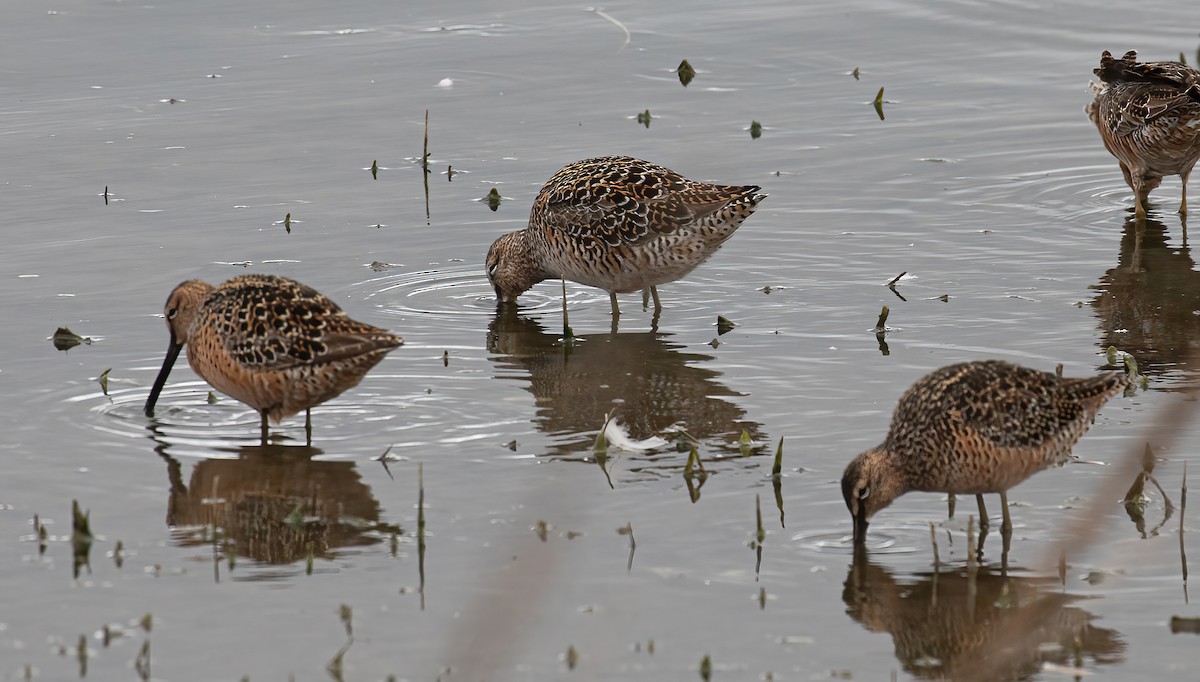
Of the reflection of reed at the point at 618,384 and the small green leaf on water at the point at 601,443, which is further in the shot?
the reflection of reed at the point at 618,384

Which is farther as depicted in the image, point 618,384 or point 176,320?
point 618,384

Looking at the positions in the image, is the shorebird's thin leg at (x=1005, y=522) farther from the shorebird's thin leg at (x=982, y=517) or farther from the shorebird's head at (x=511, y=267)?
the shorebird's head at (x=511, y=267)

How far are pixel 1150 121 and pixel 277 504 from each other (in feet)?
22.8

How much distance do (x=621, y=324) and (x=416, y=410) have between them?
2010mm

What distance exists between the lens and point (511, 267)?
9789 millimetres

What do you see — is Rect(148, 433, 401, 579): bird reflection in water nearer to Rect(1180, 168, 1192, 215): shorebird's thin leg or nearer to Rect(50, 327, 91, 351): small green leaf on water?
Rect(50, 327, 91, 351): small green leaf on water

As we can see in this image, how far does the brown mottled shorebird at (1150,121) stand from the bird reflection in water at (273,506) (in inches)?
252

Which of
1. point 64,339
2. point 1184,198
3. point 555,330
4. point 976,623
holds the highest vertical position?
point 1184,198

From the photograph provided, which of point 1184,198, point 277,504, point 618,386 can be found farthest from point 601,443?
point 1184,198

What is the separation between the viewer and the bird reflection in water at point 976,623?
512 centimetres

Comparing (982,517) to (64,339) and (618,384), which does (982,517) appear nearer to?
(618,384)

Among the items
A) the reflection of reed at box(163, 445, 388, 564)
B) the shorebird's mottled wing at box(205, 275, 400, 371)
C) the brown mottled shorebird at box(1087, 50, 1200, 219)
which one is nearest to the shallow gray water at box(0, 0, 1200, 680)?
the reflection of reed at box(163, 445, 388, 564)

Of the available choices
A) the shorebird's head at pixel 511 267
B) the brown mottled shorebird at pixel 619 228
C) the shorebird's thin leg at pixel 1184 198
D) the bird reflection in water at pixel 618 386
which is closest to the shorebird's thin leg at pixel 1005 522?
the bird reflection in water at pixel 618 386

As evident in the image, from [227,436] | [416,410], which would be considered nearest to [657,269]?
[416,410]
